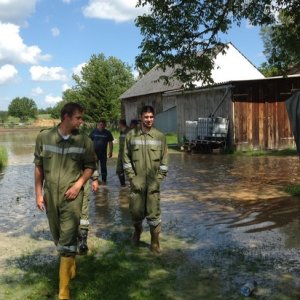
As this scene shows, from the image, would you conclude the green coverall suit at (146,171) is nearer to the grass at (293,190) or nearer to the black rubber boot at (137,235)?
the black rubber boot at (137,235)

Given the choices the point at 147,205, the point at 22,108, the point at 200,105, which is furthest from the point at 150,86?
the point at 22,108

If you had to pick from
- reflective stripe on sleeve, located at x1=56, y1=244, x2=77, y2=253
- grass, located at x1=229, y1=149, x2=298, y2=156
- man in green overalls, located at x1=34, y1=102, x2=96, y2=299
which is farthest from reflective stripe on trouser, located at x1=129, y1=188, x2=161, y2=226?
grass, located at x1=229, y1=149, x2=298, y2=156

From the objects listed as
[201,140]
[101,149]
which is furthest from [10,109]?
[101,149]

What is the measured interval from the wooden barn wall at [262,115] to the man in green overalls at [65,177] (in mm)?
17090

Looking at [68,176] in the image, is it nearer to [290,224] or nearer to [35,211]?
[290,224]

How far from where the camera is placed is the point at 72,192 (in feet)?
16.3

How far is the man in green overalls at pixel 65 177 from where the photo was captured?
4969 mm

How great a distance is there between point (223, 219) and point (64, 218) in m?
4.18

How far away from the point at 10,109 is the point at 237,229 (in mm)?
136731

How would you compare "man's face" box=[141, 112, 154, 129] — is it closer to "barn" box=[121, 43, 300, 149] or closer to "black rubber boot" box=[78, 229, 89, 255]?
"black rubber boot" box=[78, 229, 89, 255]

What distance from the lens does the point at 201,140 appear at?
22.8 m

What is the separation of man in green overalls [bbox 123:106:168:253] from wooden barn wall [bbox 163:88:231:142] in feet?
51.5

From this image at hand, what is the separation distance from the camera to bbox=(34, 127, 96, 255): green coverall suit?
16.3 ft

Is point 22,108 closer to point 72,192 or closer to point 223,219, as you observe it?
point 223,219
